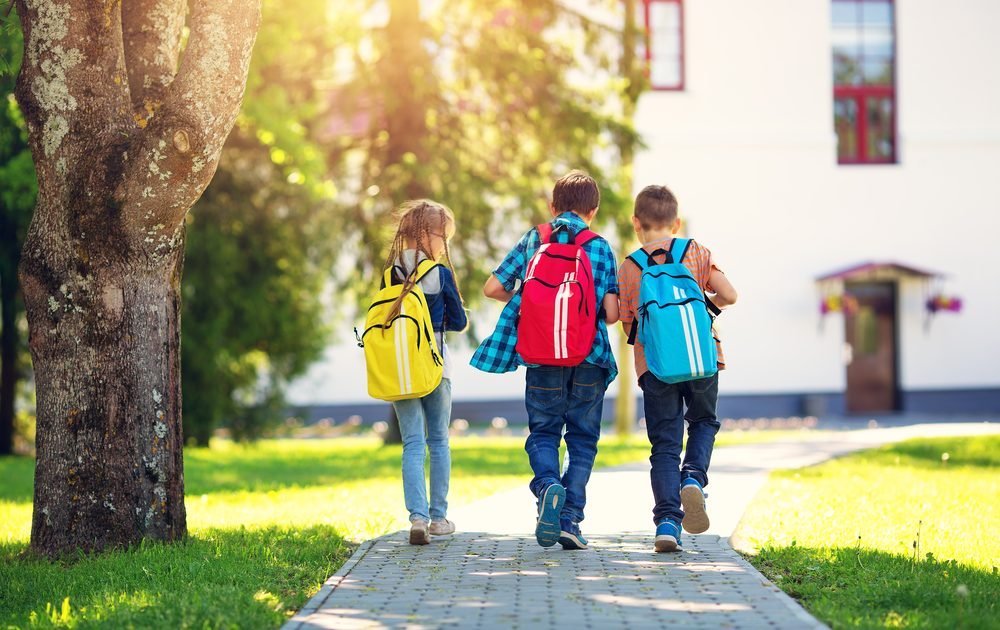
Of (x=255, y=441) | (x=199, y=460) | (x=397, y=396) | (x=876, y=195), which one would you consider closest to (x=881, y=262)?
(x=876, y=195)

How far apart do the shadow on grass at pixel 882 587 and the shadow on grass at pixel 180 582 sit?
2223 mm

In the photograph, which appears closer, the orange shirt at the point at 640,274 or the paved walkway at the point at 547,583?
the paved walkway at the point at 547,583

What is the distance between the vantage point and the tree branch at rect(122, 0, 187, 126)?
7.43 meters

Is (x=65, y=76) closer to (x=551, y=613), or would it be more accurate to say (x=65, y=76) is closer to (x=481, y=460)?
(x=551, y=613)

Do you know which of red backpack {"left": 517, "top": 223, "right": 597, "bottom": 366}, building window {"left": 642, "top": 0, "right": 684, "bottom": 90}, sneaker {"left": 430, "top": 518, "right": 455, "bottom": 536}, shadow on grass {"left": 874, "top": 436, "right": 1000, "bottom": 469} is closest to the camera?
red backpack {"left": 517, "top": 223, "right": 597, "bottom": 366}

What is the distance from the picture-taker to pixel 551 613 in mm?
5090

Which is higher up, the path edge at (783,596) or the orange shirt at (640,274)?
the orange shirt at (640,274)

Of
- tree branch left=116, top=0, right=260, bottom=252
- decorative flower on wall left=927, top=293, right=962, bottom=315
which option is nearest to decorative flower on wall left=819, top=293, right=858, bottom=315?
decorative flower on wall left=927, top=293, right=962, bottom=315

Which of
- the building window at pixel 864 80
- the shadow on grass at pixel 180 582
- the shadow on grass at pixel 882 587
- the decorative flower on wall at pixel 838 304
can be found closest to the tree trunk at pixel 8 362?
the shadow on grass at pixel 180 582

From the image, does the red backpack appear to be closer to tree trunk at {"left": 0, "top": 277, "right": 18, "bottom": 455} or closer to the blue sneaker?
the blue sneaker

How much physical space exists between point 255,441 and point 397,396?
47.6 feet

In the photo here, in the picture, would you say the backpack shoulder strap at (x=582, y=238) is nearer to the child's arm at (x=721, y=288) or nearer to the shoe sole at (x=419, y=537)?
the child's arm at (x=721, y=288)

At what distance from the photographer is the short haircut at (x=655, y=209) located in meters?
6.71

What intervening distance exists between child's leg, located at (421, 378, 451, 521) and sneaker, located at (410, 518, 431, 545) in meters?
0.30
